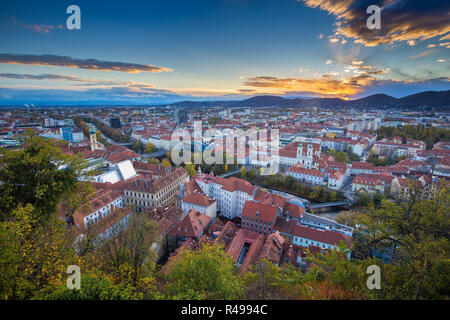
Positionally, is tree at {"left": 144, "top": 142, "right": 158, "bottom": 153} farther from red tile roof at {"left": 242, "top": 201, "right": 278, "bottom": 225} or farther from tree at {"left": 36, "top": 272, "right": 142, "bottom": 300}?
tree at {"left": 36, "top": 272, "right": 142, "bottom": 300}

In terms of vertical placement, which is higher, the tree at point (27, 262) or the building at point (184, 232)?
the tree at point (27, 262)

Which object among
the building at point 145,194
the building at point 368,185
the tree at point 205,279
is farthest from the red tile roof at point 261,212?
the building at point 368,185

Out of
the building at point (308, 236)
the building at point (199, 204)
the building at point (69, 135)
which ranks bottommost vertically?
the building at point (308, 236)

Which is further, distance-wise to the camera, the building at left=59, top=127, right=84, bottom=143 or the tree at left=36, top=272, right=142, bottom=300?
the building at left=59, top=127, right=84, bottom=143

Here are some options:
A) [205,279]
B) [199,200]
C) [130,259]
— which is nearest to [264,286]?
[205,279]

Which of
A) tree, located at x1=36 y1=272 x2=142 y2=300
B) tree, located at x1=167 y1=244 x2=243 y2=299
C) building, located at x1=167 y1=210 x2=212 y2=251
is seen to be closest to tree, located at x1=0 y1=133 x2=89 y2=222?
tree, located at x1=36 y1=272 x2=142 y2=300

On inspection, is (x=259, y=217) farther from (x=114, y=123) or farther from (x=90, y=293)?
(x=114, y=123)

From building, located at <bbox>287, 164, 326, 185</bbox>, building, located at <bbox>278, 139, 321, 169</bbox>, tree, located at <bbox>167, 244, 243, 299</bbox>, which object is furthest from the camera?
building, located at <bbox>278, 139, 321, 169</bbox>

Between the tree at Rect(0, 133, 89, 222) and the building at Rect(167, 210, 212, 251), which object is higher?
the tree at Rect(0, 133, 89, 222)

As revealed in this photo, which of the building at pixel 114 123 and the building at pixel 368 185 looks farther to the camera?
the building at pixel 114 123

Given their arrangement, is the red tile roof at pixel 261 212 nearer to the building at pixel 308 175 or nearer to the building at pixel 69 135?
the building at pixel 308 175
